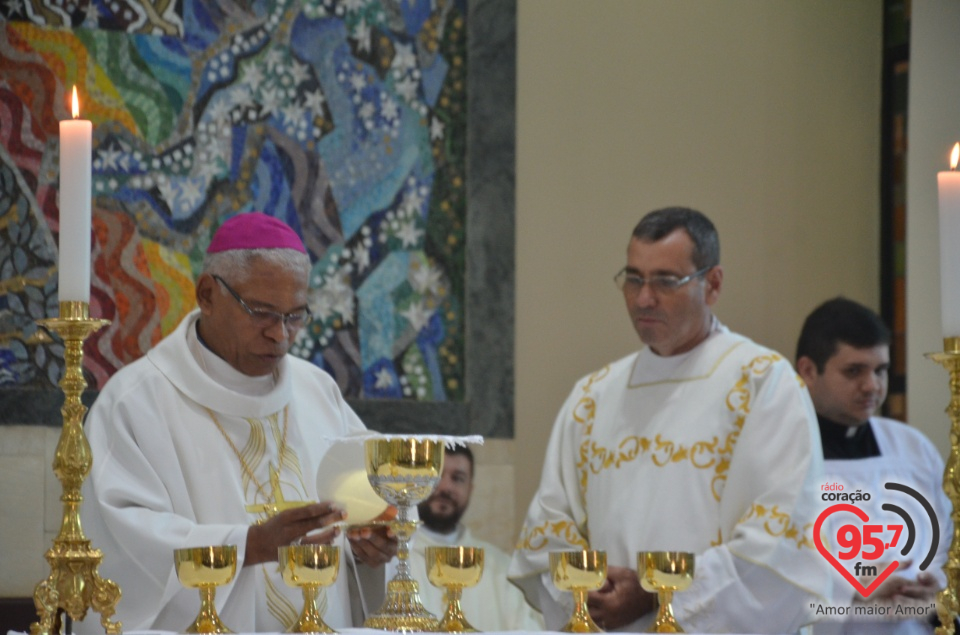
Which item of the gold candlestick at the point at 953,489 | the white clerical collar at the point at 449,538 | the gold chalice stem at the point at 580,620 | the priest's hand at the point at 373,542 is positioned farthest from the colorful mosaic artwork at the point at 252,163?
the gold candlestick at the point at 953,489

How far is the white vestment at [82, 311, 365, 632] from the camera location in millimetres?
3738

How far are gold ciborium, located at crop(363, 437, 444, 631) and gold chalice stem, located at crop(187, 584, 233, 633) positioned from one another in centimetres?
34

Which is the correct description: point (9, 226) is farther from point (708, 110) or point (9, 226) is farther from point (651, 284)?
point (708, 110)

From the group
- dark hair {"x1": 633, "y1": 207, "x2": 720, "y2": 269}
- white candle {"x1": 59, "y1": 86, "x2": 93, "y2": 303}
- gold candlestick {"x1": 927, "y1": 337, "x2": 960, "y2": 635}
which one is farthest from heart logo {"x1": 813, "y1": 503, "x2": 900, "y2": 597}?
white candle {"x1": 59, "y1": 86, "x2": 93, "y2": 303}

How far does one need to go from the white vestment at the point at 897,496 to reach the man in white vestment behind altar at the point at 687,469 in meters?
0.54

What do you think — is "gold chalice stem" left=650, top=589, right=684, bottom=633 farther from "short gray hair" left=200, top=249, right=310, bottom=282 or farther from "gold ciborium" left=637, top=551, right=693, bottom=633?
"short gray hair" left=200, top=249, right=310, bottom=282

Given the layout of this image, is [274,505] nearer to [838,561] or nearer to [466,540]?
[838,561]

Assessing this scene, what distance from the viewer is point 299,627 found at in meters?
3.10

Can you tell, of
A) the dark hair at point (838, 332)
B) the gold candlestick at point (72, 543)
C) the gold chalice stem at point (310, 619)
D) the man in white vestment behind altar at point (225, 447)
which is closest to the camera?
the gold candlestick at point (72, 543)

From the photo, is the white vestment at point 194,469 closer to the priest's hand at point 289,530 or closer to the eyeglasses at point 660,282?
the priest's hand at point 289,530

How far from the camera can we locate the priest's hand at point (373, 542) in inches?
143

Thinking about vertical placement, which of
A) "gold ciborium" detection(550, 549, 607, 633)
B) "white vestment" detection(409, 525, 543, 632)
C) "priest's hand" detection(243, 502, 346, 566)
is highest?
"priest's hand" detection(243, 502, 346, 566)

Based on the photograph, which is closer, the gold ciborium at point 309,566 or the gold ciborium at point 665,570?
the gold ciborium at point 309,566

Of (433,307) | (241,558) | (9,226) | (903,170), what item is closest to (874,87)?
(903,170)
